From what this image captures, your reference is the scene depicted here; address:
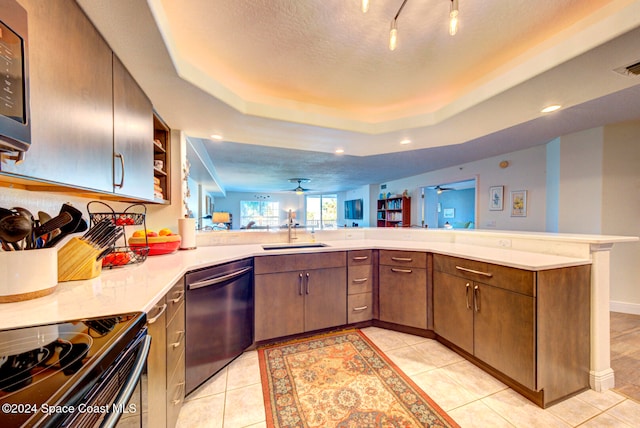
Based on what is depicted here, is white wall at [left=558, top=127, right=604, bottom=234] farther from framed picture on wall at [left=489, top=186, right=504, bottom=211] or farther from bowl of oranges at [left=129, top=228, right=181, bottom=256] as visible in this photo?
bowl of oranges at [left=129, top=228, right=181, bottom=256]

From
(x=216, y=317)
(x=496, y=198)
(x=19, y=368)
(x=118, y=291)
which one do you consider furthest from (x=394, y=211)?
(x=19, y=368)

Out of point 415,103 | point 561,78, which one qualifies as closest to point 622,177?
point 561,78

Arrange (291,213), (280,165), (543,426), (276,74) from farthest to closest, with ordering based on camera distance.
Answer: (280,165) < (291,213) < (276,74) < (543,426)

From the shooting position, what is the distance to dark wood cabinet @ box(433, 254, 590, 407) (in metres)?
1.44

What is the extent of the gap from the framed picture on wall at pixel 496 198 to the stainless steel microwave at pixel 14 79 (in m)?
5.46

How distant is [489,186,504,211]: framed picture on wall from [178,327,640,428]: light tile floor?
3.33m

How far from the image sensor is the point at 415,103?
8.16 feet

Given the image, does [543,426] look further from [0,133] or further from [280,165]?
[280,165]

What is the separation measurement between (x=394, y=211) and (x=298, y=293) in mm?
5489


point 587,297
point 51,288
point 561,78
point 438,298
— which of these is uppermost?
point 561,78

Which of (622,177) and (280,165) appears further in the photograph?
(280,165)

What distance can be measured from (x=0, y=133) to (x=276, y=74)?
1742mm

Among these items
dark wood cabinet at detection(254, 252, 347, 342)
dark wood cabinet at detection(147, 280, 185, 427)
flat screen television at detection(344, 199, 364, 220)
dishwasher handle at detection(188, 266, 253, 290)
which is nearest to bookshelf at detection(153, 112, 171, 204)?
dishwasher handle at detection(188, 266, 253, 290)

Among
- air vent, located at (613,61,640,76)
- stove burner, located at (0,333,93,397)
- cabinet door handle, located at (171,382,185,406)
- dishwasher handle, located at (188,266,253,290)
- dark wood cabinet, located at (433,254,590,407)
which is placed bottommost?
cabinet door handle, located at (171,382,185,406)
